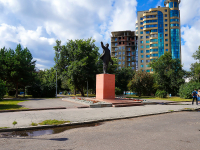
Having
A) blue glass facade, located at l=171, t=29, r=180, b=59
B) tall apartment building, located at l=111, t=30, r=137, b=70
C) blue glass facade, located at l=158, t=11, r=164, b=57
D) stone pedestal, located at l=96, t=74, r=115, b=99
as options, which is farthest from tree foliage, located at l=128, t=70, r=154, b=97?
tall apartment building, located at l=111, t=30, r=137, b=70

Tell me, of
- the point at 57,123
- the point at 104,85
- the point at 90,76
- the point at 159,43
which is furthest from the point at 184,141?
the point at 159,43

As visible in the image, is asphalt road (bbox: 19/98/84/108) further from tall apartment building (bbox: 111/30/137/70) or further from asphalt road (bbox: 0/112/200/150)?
tall apartment building (bbox: 111/30/137/70)

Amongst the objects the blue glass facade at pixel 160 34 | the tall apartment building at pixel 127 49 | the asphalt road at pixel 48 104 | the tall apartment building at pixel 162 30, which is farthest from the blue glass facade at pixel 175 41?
the asphalt road at pixel 48 104

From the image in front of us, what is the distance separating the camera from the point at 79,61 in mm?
34812

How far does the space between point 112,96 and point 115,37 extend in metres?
72.5

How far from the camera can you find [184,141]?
5156 millimetres

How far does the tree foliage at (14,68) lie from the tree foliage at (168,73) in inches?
1076

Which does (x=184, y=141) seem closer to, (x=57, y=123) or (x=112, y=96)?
(x=57, y=123)

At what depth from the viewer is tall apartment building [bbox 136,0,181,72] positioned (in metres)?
76.4

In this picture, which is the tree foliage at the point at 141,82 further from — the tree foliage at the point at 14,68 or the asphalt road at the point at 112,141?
the asphalt road at the point at 112,141

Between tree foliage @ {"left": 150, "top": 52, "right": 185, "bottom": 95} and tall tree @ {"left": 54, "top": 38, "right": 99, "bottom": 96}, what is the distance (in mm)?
14279

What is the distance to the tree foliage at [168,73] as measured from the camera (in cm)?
3634

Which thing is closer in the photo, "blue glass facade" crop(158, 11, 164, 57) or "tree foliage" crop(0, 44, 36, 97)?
"tree foliage" crop(0, 44, 36, 97)

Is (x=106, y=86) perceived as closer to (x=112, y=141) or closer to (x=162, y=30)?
(x=112, y=141)
